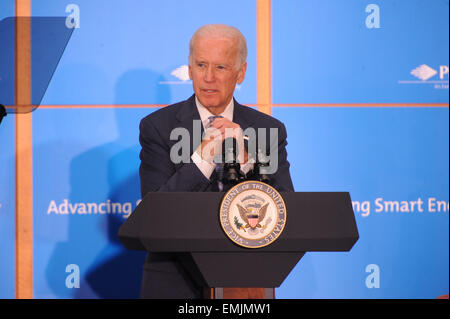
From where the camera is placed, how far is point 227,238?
4.71ft

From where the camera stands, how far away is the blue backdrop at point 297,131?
293 centimetres

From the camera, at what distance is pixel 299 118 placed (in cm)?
299

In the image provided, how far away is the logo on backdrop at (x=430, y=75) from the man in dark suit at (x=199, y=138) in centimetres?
110

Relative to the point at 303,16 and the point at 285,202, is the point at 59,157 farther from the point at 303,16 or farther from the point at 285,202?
the point at 285,202

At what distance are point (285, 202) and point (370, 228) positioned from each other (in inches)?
66.6

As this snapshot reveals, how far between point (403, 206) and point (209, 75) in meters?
1.47

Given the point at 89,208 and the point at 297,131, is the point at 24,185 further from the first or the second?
the point at 297,131

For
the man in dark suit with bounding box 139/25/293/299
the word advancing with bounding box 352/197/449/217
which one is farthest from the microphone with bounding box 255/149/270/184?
the word advancing with bounding box 352/197/449/217

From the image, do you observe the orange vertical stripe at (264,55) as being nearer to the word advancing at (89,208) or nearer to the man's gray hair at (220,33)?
the man's gray hair at (220,33)

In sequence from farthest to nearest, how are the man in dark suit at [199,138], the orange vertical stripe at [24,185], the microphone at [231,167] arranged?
the orange vertical stripe at [24,185] → the man in dark suit at [199,138] → the microphone at [231,167]

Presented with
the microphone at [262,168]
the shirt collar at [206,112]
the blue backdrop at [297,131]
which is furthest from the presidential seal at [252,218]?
the blue backdrop at [297,131]
